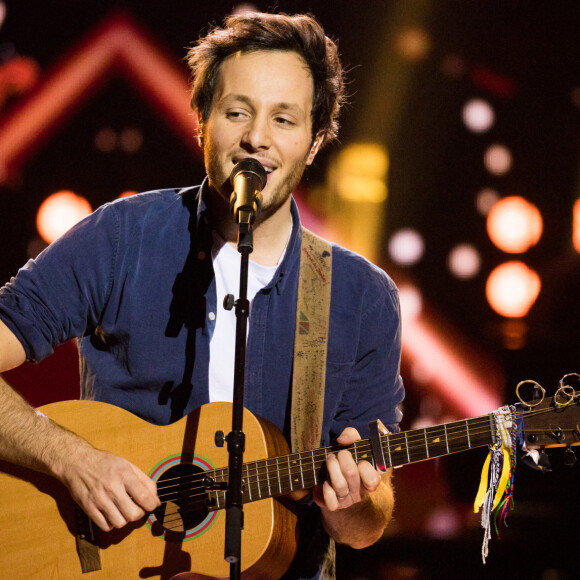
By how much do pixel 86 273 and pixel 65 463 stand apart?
683mm

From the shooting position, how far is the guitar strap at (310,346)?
7.53ft

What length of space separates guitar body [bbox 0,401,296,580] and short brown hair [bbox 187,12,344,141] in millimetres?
1303

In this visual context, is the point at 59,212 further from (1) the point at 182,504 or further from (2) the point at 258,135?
(1) the point at 182,504

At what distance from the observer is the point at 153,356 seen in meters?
2.26

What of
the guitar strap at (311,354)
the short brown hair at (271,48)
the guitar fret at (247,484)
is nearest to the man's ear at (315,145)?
the short brown hair at (271,48)

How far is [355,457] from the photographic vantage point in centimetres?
196

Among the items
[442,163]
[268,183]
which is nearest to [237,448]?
[268,183]

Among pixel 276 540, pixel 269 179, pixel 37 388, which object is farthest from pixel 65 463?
pixel 37 388

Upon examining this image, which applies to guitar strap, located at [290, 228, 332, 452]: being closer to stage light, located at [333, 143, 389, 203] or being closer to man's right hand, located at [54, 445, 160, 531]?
man's right hand, located at [54, 445, 160, 531]

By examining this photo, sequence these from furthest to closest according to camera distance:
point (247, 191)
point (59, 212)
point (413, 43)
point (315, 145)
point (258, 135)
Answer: point (413, 43), point (59, 212), point (315, 145), point (258, 135), point (247, 191)

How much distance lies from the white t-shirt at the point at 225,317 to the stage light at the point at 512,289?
6.79ft

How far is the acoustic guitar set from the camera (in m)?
1.88

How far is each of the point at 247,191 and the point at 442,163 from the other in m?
2.66

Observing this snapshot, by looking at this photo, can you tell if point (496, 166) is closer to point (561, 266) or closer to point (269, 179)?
point (561, 266)
